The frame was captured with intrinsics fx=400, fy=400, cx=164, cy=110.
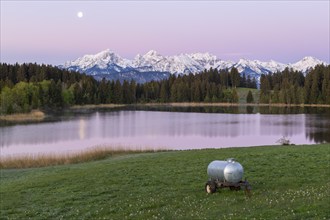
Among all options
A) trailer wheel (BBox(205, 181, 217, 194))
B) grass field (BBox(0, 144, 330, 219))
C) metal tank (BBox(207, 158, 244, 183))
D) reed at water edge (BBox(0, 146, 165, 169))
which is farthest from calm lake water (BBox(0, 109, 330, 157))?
metal tank (BBox(207, 158, 244, 183))

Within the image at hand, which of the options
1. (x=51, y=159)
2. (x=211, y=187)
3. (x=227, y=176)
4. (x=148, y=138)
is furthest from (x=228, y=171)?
(x=148, y=138)

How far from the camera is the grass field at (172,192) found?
1586cm

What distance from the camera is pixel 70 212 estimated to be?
19312mm

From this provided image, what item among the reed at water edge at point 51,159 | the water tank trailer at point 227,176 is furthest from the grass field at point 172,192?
the reed at water edge at point 51,159

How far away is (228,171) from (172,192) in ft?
12.1

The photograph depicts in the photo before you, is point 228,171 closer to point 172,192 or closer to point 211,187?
point 211,187

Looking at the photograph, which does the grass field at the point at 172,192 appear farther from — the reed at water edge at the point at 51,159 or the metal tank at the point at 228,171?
the reed at water edge at the point at 51,159

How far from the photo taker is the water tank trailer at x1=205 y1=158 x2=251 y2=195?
18.9 m

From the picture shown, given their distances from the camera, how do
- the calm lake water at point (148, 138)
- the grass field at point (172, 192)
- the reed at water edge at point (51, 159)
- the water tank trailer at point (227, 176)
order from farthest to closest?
the calm lake water at point (148, 138) < the reed at water edge at point (51, 159) < the water tank trailer at point (227, 176) < the grass field at point (172, 192)

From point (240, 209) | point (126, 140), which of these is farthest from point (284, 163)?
point (126, 140)

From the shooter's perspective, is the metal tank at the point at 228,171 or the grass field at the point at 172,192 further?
the metal tank at the point at 228,171

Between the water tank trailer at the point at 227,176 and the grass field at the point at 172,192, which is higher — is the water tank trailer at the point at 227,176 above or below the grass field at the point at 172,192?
above

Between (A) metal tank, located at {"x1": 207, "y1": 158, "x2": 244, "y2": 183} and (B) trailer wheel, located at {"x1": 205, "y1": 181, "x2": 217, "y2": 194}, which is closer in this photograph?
(A) metal tank, located at {"x1": 207, "y1": 158, "x2": 244, "y2": 183}

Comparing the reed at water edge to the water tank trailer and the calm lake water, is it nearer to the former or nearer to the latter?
the calm lake water
